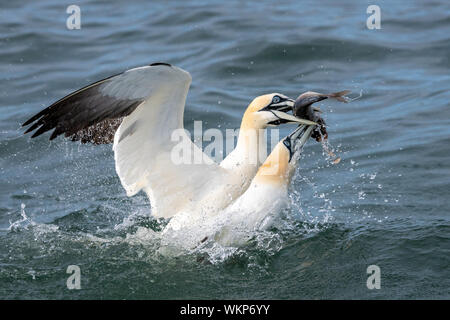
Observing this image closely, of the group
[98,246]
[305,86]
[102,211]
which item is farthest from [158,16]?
[98,246]

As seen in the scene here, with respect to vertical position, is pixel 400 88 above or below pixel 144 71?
below

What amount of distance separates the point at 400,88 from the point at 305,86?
144 cm

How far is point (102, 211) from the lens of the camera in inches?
336

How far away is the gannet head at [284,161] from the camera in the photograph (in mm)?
6980

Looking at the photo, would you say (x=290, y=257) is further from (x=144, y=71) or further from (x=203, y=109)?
(x=203, y=109)

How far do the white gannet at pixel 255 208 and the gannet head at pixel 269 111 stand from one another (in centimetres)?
20

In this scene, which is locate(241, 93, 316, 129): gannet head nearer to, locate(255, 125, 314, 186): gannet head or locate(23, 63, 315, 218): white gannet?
locate(23, 63, 315, 218): white gannet

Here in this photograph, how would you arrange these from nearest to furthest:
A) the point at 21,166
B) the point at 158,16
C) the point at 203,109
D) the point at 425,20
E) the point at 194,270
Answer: the point at 194,270
the point at 21,166
the point at 203,109
the point at 425,20
the point at 158,16

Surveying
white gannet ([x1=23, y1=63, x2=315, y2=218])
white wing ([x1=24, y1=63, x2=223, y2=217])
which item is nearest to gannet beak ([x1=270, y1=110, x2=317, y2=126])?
white gannet ([x1=23, y1=63, x2=315, y2=218])

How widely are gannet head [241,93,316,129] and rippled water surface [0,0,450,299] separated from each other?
909 millimetres

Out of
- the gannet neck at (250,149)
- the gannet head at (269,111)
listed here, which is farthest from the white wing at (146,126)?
the gannet head at (269,111)

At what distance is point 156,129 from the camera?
6957 millimetres

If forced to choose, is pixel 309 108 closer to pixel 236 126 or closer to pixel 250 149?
pixel 250 149

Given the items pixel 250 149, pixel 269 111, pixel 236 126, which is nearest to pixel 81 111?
pixel 250 149
